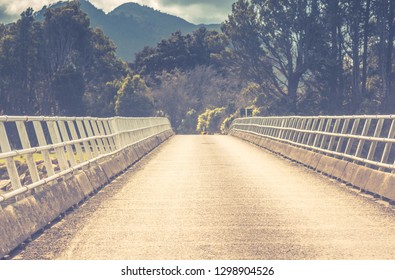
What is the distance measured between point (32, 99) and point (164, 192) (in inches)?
2331

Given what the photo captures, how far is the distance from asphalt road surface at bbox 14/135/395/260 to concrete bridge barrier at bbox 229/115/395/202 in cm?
40

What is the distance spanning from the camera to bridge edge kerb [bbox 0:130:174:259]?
28.0ft

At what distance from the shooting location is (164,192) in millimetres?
14625

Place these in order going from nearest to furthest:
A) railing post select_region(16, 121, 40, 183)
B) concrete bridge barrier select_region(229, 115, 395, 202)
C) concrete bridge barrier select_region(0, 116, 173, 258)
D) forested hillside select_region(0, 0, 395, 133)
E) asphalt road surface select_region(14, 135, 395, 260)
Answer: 1. asphalt road surface select_region(14, 135, 395, 260)
2. concrete bridge barrier select_region(0, 116, 173, 258)
3. railing post select_region(16, 121, 40, 183)
4. concrete bridge barrier select_region(229, 115, 395, 202)
5. forested hillside select_region(0, 0, 395, 133)

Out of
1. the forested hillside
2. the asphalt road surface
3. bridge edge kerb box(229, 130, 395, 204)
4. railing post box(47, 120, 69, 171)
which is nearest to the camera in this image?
the asphalt road surface

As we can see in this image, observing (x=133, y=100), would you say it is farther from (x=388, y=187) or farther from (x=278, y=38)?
(x=388, y=187)

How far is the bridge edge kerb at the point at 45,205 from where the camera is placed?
8.53 metres

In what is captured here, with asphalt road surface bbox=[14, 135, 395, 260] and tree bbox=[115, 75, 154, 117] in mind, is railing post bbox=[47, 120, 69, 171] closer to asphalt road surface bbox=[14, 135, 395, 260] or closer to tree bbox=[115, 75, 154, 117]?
asphalt road surface bbox=[14, 135, 395, 260]

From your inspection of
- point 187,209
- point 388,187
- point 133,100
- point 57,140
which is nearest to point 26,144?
point 57,140

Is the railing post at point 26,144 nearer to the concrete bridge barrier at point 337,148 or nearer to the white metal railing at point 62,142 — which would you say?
the white metal railing at point 62,142

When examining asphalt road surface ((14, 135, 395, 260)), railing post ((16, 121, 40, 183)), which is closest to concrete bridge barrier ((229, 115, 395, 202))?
asphalt road surface ((14, 135, 395, 260))

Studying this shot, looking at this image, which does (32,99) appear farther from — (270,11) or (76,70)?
(270,11)
